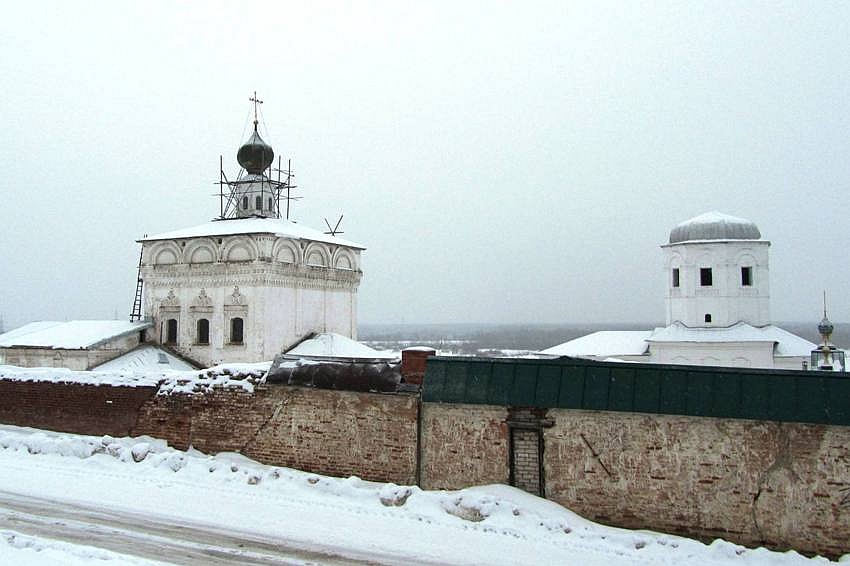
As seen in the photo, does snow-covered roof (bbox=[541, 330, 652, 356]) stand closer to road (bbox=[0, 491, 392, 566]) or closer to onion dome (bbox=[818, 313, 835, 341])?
onion dome (bbox=[818, 313, 835, 341])

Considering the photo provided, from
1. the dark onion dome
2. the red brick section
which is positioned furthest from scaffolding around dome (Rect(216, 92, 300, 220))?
the red brick section

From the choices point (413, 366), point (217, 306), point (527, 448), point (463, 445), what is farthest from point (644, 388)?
point (217, 306)

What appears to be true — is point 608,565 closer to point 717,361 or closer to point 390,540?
point 390,540

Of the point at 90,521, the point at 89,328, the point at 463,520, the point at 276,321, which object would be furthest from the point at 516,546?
the point at 89,328

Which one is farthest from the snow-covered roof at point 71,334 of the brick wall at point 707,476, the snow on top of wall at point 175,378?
the brick wall at point 707,476

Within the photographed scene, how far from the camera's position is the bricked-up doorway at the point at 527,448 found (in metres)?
9.83

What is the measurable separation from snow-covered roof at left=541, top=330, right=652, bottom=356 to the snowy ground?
18.6 metres

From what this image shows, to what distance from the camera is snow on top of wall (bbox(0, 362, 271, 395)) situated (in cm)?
1222

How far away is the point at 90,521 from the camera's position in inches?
355

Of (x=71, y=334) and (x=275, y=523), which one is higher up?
(x=71, y=334)

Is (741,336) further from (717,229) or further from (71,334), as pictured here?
(71,334)

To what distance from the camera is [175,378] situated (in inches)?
508

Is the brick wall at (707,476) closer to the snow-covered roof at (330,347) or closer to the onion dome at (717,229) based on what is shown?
the snow-covered roof at (330,347)

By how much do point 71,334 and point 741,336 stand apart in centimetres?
2440
